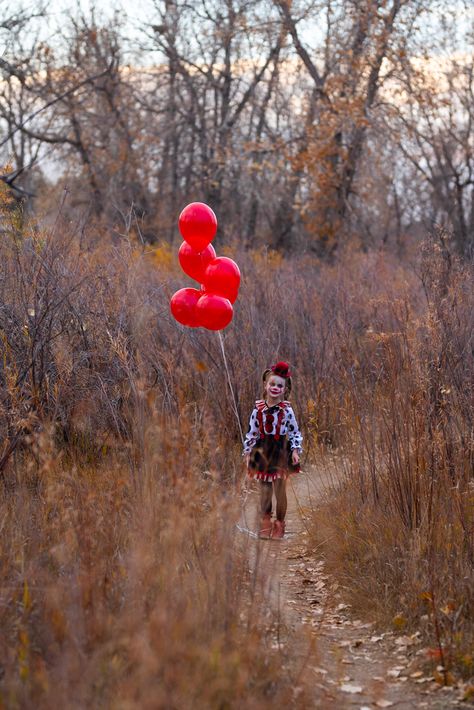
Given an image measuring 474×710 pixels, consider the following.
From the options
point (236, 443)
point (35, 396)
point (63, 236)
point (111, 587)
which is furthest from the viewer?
point (236, 443)

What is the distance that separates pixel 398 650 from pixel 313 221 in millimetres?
16606

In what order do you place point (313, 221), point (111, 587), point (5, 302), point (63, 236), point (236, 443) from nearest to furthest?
point (111, 587)
point (5, 302)
point (63, 236)
point (236, 443)
point (313, 221)

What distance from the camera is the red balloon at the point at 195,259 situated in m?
6.16

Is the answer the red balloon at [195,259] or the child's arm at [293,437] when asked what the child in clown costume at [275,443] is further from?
the red balloon at [195,259]

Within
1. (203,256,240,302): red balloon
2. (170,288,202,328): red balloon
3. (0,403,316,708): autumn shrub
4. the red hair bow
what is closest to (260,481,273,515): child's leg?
the red hair bow

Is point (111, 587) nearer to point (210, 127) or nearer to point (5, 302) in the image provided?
point (5, 302)

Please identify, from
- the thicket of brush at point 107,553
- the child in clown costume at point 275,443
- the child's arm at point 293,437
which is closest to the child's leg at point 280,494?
the child in clown costume at point 275,443

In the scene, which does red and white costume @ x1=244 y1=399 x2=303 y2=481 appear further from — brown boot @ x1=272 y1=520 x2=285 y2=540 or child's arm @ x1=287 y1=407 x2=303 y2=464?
brown boot @ x1=272 y1=520 x2=285 y2=540

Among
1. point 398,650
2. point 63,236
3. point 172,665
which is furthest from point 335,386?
point 172,665

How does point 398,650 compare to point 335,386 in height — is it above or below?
below

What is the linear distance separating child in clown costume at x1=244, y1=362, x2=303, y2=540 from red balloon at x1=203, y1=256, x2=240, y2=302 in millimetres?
1022

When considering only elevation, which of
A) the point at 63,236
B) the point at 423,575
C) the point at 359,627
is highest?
the point at 63,236

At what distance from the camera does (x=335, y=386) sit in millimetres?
7816

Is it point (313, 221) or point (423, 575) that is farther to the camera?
point (313, 221)
